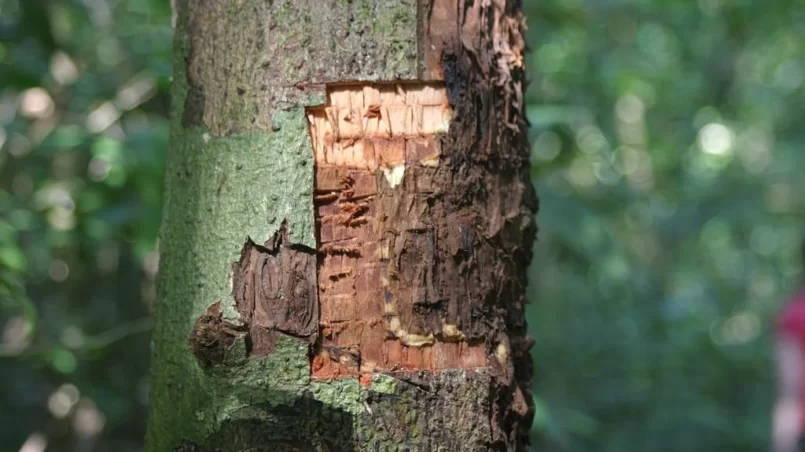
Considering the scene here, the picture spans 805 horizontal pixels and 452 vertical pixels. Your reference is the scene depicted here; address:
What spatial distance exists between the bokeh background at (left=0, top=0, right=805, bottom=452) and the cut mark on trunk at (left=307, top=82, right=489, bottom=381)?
1192 millimetres

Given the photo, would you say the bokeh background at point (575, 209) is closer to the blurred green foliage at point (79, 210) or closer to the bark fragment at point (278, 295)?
the blurred green foliage at point (79, 210)

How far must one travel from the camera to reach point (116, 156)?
255 cm

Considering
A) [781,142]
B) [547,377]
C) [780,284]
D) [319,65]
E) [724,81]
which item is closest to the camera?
[319,65]

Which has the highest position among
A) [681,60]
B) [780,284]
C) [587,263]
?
[681,60]

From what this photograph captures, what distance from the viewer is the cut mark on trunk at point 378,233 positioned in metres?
1.19

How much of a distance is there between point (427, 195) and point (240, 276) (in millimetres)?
301

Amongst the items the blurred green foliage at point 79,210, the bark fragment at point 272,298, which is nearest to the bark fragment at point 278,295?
the bark fragment at point 272,298

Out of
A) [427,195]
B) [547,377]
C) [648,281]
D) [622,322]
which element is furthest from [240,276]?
[648,281]

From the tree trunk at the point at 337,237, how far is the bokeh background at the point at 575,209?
107 centimetres

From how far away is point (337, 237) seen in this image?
120 centimetres

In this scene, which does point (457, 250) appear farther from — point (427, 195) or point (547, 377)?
point (547, 377)

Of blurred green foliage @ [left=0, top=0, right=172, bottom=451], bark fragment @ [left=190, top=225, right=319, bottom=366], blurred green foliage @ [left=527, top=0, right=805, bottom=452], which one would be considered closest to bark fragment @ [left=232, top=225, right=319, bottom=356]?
bark fragment @ [left=190, top=225, right=319, bottom=366]

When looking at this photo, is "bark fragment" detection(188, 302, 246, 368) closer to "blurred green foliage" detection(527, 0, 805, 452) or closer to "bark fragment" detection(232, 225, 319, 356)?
"bark fragment" detection(232, 225, 319, 356)

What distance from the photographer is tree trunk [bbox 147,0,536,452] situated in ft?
3.86
